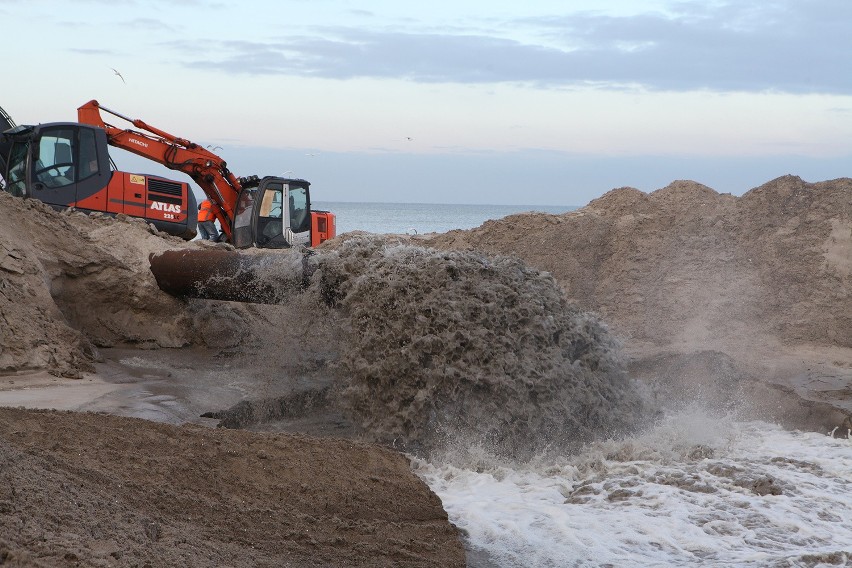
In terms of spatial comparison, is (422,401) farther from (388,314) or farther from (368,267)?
(368,267)

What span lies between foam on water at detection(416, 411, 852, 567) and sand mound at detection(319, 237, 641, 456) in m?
0.36

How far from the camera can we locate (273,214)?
14461 mm

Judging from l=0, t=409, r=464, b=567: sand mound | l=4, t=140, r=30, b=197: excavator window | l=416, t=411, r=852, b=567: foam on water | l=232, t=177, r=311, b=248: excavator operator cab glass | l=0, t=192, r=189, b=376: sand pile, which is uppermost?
l=4, t=140, r=30, b=197: excavator window

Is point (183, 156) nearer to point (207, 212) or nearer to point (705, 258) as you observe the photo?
point (207, 212)

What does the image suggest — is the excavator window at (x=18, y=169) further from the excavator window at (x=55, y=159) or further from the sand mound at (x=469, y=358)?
the sand mound at (x=469, y=358)

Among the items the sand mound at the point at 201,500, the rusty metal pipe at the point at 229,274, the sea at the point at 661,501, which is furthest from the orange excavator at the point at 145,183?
the sea at the point at 661,501

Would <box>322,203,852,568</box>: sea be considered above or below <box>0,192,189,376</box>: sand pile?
below

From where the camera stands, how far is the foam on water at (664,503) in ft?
14.8

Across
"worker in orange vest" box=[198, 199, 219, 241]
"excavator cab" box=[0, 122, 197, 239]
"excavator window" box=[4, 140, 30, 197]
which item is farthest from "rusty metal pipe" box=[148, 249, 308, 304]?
"worker in orange vest" box=[198, 199, 219, 241]

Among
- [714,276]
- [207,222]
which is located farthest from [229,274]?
[207,222]

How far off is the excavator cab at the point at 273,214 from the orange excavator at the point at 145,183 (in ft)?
0.05

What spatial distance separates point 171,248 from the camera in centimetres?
937

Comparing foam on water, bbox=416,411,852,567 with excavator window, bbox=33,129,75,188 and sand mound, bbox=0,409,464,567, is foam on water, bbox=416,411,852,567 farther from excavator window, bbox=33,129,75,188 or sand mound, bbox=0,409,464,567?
excavator window, bbox=33,129,75,188

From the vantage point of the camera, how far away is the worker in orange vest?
50.8 ft
